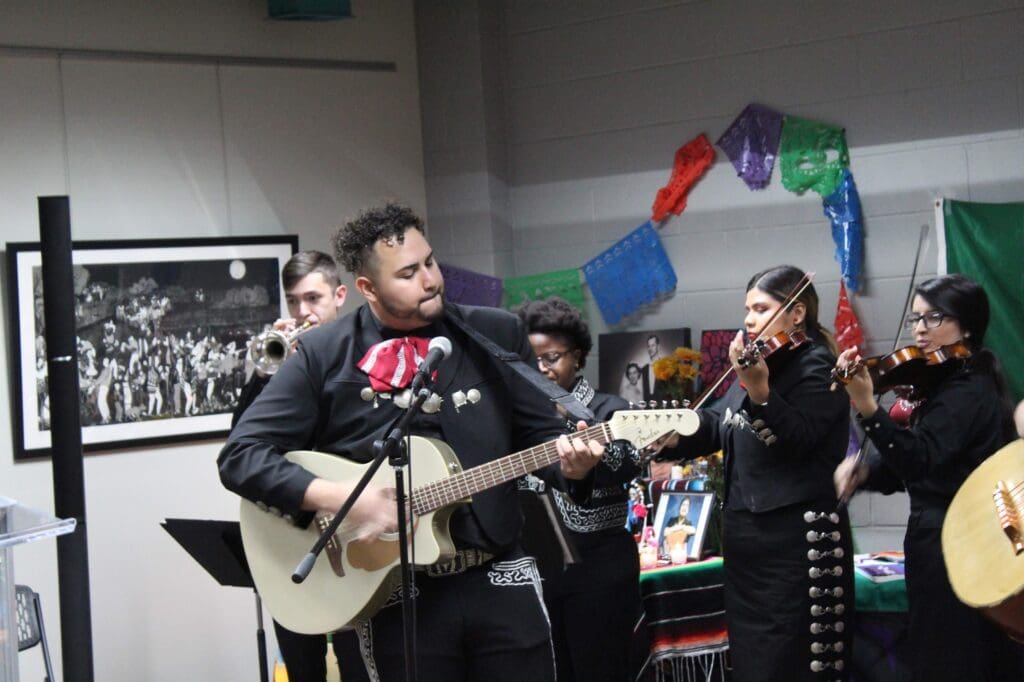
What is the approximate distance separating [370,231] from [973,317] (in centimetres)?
171

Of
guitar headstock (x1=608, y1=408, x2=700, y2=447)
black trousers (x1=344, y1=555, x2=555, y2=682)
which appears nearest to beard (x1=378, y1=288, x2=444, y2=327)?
guitar headstock (x1=608, y1=408, x2=700, y2=447)

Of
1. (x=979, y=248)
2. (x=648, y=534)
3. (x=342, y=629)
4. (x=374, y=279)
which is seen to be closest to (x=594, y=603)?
(x=648, y=534)

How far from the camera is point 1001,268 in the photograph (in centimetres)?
461

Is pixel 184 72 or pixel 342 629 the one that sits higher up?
pixel 184 72

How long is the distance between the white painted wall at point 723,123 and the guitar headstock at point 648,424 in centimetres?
226

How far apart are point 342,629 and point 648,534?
1.81m

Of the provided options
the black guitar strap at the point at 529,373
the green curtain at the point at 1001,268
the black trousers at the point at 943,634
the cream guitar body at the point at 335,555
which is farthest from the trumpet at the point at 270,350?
the green curtain at the point at 1001,268

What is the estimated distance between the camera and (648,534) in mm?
4508

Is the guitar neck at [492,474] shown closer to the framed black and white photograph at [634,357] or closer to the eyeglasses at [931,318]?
the eyeglasses at [931,318]

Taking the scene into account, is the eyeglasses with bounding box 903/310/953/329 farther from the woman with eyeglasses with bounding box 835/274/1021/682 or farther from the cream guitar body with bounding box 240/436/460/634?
the cream guitar body with bounding box 240/436/460/634

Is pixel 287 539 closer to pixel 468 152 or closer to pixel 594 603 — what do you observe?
pixel 594 603

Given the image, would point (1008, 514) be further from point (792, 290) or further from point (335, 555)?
point (335, 555)

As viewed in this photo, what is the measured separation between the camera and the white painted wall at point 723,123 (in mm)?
4785

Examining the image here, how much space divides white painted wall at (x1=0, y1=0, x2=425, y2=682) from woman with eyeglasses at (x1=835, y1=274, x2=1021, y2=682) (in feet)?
8.92
